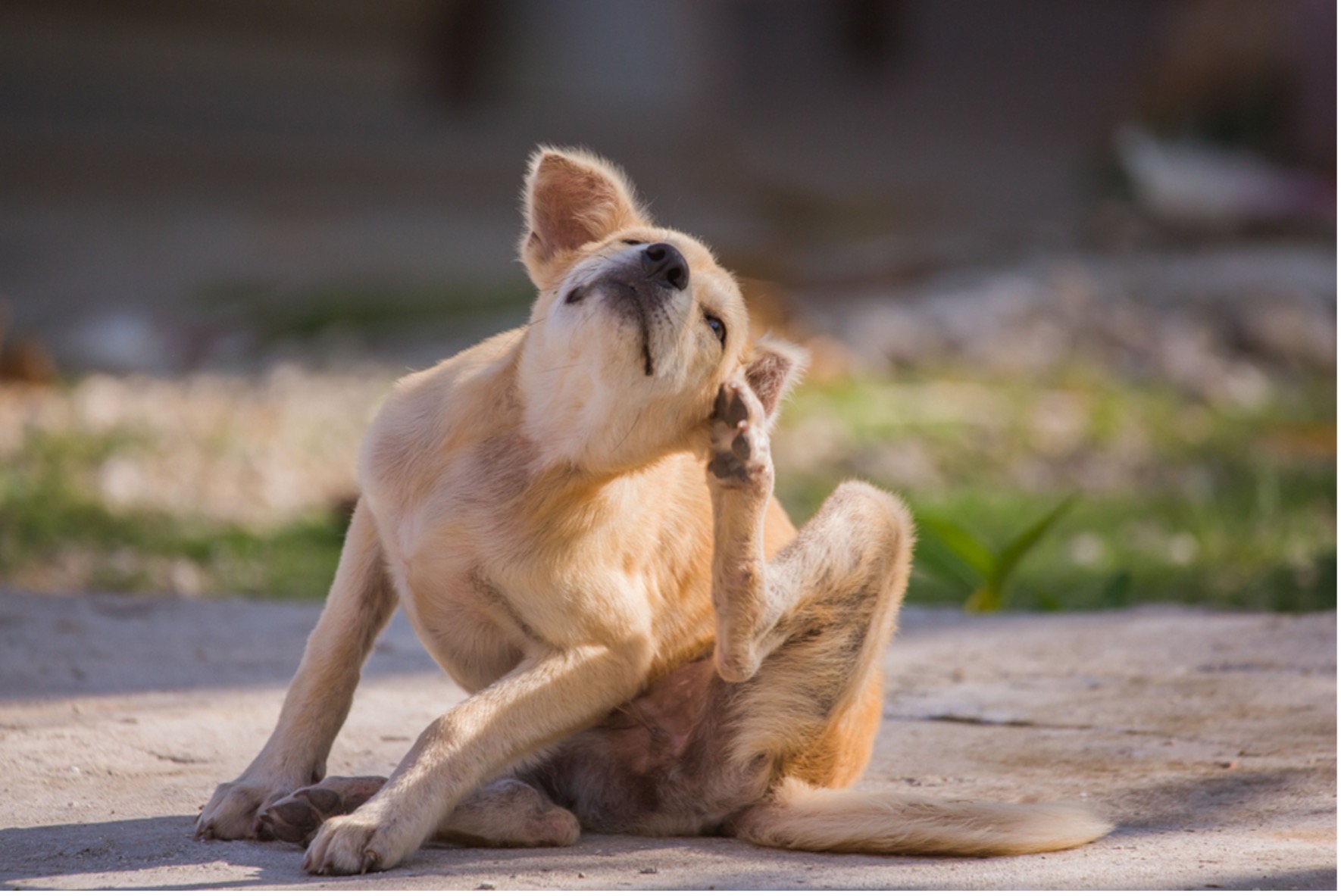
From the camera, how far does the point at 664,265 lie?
118 inches

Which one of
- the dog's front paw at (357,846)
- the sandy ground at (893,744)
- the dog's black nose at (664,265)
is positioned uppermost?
the dog's black nose at (664,265)

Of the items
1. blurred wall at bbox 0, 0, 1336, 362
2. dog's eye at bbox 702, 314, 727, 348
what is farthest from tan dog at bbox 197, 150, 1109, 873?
blurred wall at bbox 0, 0, 1336, 362

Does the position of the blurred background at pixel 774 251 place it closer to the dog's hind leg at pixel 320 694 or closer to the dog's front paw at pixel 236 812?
the dog's hind leg at pixel 320 694

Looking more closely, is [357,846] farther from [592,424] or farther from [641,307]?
[641,307]

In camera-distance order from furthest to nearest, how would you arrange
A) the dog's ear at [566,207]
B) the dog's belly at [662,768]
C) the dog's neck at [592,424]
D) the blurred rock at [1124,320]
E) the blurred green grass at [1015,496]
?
the blurred rock at [1124,320], the blurred green grass at [1015,496], the dog's ear at [566,207], the dog's belly at [662,768], the dog's neck at [592,424]

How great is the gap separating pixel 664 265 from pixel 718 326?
19 centimetres

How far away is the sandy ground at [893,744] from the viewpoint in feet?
9.12

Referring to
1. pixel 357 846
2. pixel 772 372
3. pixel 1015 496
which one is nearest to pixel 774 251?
pixel 1015 496

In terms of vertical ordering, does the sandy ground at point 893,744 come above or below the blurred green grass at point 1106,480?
above

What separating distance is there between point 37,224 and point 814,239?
6.10 m

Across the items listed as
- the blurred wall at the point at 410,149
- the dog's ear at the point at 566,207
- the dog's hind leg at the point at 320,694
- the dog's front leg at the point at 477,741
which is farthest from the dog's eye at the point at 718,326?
the blurred wall at the point at 410,149

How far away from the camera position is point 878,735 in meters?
3.99

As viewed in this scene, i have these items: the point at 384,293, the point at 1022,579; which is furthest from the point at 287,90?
the point at 1022,579

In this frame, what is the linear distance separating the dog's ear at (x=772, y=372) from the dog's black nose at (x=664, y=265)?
0.30 meters
